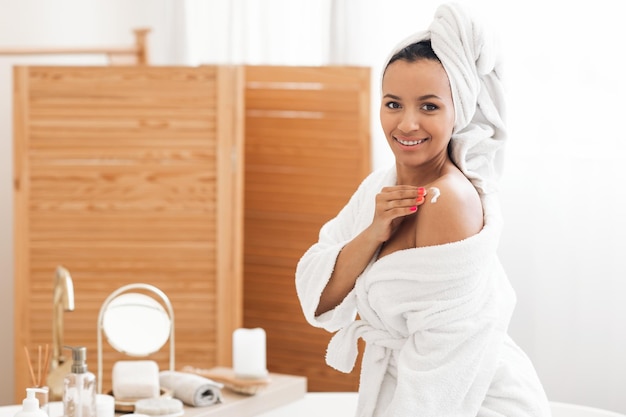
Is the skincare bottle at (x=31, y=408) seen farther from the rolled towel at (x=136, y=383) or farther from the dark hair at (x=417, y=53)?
the dark hair at (x=417, y=53)

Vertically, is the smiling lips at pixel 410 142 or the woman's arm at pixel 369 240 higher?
the smiling lips at pixel 410 142

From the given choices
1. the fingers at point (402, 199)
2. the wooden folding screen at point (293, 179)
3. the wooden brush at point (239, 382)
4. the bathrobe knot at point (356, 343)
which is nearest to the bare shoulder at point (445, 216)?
the fingers at point (402, 199)

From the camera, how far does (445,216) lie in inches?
56.4

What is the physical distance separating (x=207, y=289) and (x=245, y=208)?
0.42 metres

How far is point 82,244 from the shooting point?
329 cm

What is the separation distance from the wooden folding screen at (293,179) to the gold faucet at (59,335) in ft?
3.98

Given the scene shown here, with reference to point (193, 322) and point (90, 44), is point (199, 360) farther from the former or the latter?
point (90, 44)

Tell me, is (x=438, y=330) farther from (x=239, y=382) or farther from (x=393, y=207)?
(x=239, y=382)

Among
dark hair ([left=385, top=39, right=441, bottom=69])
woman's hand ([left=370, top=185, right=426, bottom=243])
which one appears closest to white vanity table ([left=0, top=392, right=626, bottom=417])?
woman's hand ([left=370, top=185, right=426, bottom=243])

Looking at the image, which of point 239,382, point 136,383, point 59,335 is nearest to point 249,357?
point 239,382

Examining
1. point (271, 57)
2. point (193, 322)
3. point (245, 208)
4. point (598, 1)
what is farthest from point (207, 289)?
point (598, 1)

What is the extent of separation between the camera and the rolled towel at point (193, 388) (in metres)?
2.24

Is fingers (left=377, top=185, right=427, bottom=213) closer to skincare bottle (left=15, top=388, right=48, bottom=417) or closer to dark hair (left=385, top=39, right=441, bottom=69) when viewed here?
dark hair (left=385, top=39, right=441, bottom=69)

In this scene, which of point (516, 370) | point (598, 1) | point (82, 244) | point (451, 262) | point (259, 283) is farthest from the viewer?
point (259, 283)
